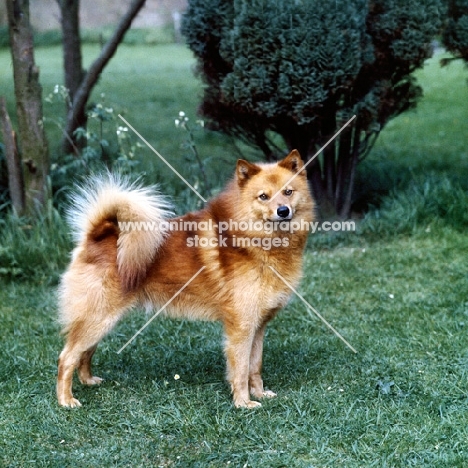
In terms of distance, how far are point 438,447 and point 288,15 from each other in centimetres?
384

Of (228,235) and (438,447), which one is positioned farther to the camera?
(228,235)

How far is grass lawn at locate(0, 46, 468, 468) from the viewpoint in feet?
12.0

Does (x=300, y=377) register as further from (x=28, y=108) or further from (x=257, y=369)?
(x=28, y=108)

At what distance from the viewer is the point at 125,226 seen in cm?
415

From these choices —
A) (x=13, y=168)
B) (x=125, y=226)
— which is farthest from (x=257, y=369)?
(x=13, y=168)

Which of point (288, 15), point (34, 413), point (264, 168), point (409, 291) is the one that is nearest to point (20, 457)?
point (34, 413)

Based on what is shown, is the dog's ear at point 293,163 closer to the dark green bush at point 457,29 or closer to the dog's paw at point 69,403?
the dog's paw at point 69,403

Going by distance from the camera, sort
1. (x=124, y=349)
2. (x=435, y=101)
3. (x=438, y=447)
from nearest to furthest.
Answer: (x=438, y=447) → (x=124, y=349) → (x=435, y=101)

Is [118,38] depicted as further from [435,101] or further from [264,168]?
[435,101]

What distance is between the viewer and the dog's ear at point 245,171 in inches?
160

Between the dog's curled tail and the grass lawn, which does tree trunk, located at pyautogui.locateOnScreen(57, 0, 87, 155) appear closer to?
the grass lawn

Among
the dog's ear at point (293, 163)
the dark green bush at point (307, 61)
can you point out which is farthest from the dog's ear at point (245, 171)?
the dark green bush at point (307, 61)

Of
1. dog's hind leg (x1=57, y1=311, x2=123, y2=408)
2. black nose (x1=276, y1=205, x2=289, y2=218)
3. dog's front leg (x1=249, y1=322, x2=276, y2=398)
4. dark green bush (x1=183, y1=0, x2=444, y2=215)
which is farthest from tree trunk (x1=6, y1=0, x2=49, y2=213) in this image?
black nose (x1=276, y1=205, x2=289, y2=218)

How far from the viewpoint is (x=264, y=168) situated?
4164 mm
